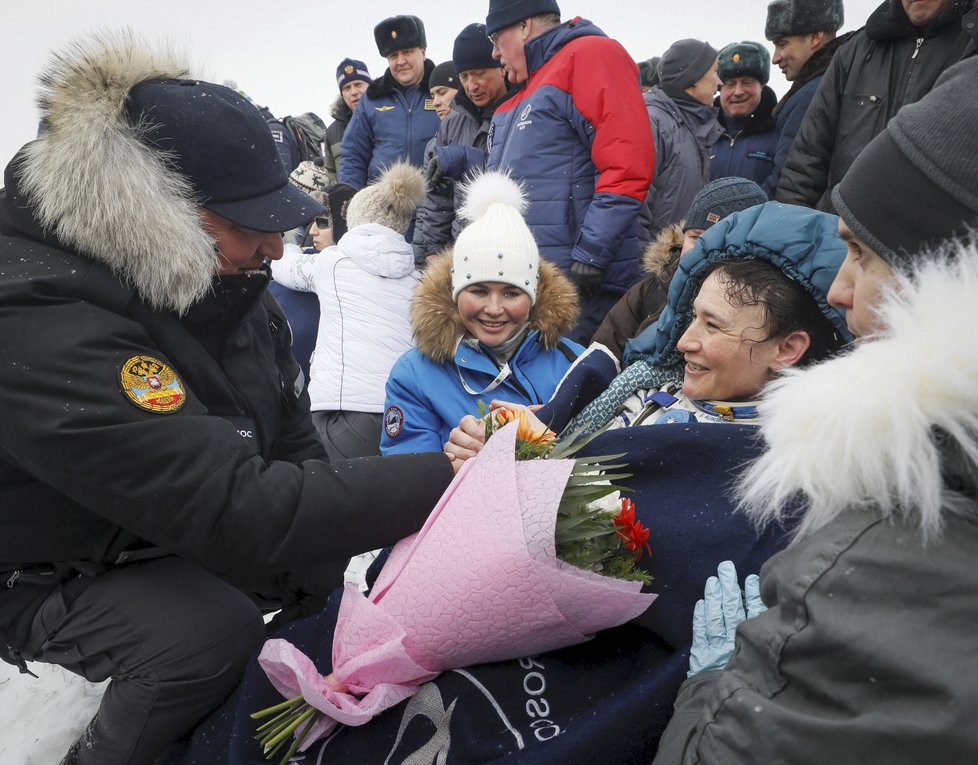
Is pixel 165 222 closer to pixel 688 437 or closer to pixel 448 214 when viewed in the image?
pixel 688 437

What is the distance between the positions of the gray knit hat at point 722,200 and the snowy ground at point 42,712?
81.7 inches

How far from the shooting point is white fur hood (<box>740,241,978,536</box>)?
0.81 meters

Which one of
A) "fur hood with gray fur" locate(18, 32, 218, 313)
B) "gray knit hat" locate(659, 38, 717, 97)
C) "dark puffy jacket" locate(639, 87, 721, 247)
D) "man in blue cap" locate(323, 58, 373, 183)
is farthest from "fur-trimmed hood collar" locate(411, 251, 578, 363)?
"man in blue cap" locate(323, 58, 373, 183)

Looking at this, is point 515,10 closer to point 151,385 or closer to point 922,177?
point 151,385

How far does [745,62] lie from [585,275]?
2.13 meters

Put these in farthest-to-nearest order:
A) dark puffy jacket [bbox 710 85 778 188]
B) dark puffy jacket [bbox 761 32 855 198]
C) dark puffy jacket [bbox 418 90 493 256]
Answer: dark puffy jacket [bbox 418 90 493 256] → dark puffy jacket [bbox 710 85 778 188] → dark puffy jacket [bbox 761 32 855 198]

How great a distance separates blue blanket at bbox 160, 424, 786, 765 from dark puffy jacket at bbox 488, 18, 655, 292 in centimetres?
212

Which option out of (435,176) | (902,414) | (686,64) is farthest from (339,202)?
(902,414)

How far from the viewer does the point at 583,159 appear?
144 inches

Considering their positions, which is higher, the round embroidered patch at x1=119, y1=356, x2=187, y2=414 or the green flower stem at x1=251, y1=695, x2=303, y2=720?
the round embroidered patch at x1=119, y1=356, x2=187, y2=414

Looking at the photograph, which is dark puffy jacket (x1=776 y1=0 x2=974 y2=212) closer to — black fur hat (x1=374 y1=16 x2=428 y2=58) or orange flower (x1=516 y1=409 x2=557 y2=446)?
orange flower (x1=516 y1=409 x2=557 y2=446)

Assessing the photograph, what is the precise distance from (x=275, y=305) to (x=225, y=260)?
606 mm

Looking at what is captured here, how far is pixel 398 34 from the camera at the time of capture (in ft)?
18.7

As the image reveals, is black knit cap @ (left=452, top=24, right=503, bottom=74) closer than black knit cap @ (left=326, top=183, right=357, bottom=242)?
Yes
